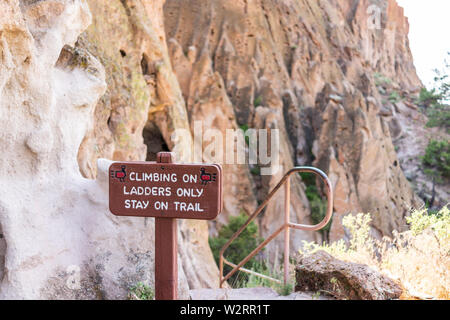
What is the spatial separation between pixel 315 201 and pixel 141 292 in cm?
1507

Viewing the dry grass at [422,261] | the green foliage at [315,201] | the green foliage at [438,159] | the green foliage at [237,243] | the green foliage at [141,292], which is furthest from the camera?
the green foliage at [438,159]

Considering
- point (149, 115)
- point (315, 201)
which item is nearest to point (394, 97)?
point (315, 201)

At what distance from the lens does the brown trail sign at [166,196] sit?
2.03 m

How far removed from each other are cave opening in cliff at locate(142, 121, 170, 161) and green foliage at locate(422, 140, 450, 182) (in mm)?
16054

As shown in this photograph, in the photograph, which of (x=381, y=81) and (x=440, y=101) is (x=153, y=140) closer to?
(x=440, y=101)

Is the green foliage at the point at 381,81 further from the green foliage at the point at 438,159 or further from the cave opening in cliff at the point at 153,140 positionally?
the cave opening in cliff at the point at 153,140

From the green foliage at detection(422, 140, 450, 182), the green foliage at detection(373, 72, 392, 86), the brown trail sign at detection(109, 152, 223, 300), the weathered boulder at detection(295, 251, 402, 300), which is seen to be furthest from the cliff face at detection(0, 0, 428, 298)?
the green foliage at detection(373, 72, 392, 86)

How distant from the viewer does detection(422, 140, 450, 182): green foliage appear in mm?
21297

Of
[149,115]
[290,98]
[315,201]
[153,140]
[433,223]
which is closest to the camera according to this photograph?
[433,223]

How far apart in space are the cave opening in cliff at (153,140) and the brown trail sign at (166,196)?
9.86 metres

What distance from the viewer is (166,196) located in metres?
2.06

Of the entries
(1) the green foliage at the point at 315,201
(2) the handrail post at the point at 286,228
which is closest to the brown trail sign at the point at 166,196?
(2) the handrail post at the point at 286,228

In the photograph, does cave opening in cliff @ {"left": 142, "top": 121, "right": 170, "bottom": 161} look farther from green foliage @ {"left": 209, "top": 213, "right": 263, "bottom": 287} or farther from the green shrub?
the green shrub
